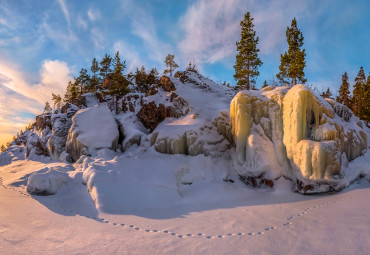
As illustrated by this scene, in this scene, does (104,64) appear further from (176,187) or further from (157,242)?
(157,242)

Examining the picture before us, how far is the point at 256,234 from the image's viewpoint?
5.42 m

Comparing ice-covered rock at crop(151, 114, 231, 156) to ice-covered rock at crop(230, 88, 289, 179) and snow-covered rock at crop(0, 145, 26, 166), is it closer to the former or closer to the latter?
ice-covered rock at crop(230, 88, 289, 179)

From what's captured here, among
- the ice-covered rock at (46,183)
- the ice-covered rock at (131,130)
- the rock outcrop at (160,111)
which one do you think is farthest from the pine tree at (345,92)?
the ice-covered rock at (46,183)

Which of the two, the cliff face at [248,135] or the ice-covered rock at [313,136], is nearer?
the ice-covered rock at [313,136]

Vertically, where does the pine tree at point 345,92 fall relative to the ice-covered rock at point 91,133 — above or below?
above

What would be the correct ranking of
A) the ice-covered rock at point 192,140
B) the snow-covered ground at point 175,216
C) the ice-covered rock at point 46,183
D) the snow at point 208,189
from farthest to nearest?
the ice-covered rock at point 192,140, the ice-covered rock at point 46,183, the snow at point 208,189, the snow-covered ground at point 175,216

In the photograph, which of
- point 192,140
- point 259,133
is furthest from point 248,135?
point 192,140

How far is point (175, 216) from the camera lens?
24.5ft

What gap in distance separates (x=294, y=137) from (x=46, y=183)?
44.9 feet

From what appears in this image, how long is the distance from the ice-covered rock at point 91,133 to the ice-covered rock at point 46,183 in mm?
5288

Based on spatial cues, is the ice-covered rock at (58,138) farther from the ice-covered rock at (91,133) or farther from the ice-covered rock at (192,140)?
the ice-covered rock at (192,140)

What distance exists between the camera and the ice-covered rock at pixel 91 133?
15906mm

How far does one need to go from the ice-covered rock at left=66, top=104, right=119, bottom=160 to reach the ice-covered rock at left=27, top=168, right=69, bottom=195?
17.4ft

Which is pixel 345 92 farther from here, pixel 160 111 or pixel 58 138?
pixel 58 138
